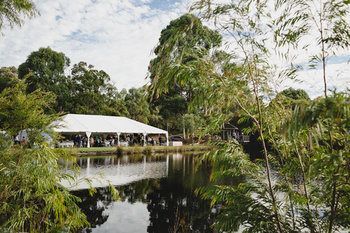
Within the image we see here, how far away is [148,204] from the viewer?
1223cm

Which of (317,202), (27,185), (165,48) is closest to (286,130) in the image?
(165,48)

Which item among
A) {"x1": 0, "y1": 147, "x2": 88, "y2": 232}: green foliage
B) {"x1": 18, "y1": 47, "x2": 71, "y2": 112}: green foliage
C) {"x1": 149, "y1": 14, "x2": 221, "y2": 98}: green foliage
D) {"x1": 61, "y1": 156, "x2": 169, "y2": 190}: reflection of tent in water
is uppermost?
{"x1": 18, "y1": 47, "x2": 71, "y2": 112}: green foliage

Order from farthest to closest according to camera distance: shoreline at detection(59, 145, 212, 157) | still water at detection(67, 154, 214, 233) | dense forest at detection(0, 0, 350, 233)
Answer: shoreline at detection(59, 145, 212, 157)
still water at detection(67, 154, 214, 233)
dense forest at detection(0, 0, 350, 233)

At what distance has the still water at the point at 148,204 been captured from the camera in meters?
9.67

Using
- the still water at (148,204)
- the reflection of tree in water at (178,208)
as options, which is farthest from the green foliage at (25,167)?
the reflection of tree in water at (178,208)

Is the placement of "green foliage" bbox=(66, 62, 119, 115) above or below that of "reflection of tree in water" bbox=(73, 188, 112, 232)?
above

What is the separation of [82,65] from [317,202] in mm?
41684

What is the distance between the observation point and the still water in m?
9.67

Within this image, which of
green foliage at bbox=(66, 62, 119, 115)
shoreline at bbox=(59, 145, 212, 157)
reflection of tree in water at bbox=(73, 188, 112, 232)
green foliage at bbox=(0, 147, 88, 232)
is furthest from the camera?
green foliage at bbox=(66, 62, 119, 115)

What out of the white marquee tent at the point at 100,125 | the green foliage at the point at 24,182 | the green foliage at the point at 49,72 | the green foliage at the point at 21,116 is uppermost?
the green foliage at the point at 49,72

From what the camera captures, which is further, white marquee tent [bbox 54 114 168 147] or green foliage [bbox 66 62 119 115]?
green foliage [bbox 66 62 119 115]

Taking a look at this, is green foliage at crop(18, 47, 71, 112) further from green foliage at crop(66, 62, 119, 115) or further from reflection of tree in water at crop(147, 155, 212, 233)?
reflection of tree in water at crop(147, 155, 212, 233)

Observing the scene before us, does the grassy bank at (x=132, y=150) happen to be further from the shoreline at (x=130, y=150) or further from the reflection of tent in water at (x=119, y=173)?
the reflection of tent in water at (x=119, y=173)

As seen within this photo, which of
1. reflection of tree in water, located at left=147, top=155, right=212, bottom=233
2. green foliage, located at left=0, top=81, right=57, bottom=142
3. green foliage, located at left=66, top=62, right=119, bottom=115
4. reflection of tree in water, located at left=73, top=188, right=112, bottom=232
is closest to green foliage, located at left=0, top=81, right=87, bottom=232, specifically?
green foliage, located at left=0, top=81, right=57, bottom=142
